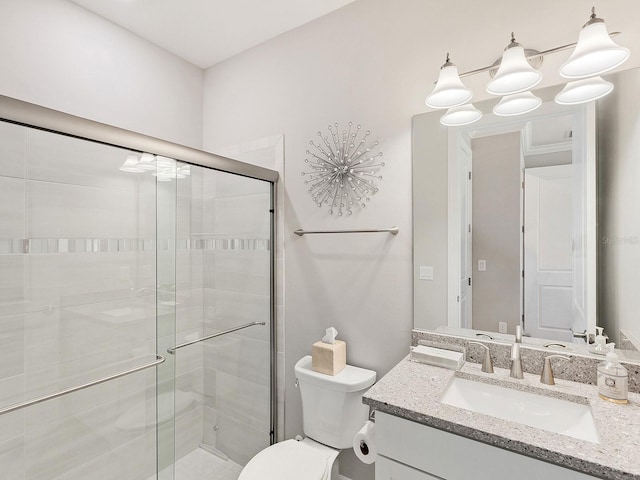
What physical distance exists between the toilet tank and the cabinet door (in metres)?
0.49

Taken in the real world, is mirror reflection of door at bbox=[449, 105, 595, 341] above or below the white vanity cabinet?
above

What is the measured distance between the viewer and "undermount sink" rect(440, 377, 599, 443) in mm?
1018

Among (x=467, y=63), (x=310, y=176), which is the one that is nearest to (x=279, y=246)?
(x=310, y=176)

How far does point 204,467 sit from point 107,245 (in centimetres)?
131

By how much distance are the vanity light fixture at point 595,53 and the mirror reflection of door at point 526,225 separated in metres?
0.18

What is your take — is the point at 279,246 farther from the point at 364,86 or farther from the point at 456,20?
the point at 456,20

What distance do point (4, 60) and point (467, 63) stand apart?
2.11 m

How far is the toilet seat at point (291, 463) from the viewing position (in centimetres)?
137

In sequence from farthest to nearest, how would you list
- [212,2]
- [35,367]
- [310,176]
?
[310,176] < [212,2] < [35,367]

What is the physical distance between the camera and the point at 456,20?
1460 millimetres

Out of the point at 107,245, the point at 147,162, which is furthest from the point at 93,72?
the point at 107,245

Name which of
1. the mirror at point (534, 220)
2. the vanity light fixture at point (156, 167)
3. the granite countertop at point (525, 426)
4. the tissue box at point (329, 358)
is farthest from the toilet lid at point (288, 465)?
the vanity light fixture at point (156, 167)

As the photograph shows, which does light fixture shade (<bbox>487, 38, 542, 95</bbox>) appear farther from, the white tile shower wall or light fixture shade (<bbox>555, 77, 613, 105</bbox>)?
the white tile shower wall

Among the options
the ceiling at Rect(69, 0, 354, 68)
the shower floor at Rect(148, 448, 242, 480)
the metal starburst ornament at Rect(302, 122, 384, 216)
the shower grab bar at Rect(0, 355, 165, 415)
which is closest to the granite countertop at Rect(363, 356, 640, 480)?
the metal starburst ornament at Rect(302, 122, 384, 216)
